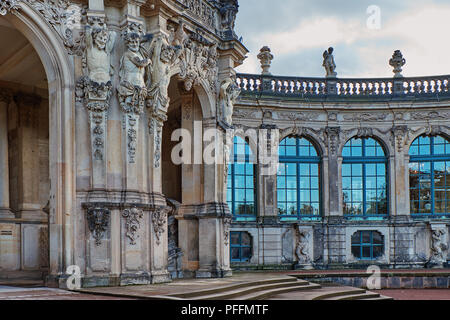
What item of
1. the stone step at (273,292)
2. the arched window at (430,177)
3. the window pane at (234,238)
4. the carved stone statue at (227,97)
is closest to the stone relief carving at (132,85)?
the stone step at (273,292)

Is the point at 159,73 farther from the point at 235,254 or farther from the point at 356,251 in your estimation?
the point at 356,251

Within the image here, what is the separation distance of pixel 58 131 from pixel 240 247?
10889 millimetres

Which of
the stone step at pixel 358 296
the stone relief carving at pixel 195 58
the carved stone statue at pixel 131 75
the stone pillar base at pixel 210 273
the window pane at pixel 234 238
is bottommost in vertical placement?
the stone step at pixel 358 296

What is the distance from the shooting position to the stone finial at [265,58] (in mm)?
22359

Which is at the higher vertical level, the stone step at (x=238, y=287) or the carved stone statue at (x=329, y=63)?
the carved stone statue at (x=329, y=63)

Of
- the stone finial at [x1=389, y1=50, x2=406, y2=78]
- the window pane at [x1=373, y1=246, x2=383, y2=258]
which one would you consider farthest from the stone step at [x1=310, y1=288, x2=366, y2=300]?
the stone finial at [x1=389, y1=50, x2=406, y2=78]

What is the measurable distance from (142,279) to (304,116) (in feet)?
39.0

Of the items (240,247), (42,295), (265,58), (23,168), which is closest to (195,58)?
(23,168)

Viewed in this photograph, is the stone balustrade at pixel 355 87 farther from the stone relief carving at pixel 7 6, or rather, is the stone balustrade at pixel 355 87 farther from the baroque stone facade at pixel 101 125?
the stone relief carving at pixel 7 6

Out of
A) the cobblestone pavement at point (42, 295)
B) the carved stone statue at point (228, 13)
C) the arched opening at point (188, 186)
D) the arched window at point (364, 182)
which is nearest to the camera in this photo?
the cobblestone pavement at point (42, 295)

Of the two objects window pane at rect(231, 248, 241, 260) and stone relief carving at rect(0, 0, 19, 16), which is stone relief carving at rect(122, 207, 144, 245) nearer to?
stone relief carving at rect(0, 0, 19, 16)

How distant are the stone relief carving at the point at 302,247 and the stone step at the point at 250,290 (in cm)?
750

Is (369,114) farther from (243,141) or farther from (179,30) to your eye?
(179,30)
